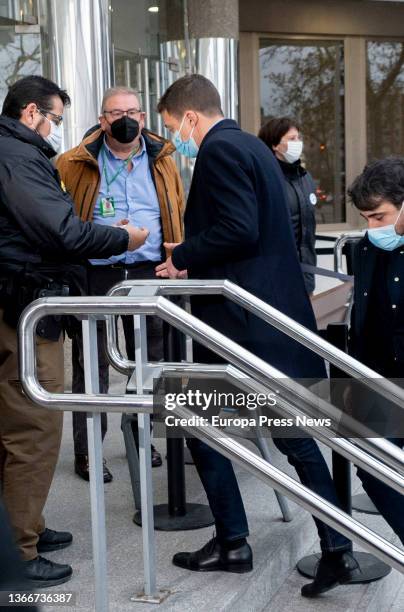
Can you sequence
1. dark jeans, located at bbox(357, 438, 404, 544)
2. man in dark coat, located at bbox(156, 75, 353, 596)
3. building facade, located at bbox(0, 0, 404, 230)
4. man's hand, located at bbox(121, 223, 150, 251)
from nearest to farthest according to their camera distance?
dark jeans, located at bbox(357, 438, 404, 544) → man in dark coat, located at bbox(156, 75, 353, 596) → man's hand, located at bbox(121, 223, 150, 251) → building facade, located at bbox(0, 0, 404, 230)

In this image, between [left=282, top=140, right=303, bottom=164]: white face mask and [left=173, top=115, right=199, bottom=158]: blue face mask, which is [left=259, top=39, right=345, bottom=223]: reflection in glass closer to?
[left=282, top=140, right=303, bottom=164]: white face mask

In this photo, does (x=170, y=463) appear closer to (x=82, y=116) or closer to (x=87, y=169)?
(x=87, y=169)

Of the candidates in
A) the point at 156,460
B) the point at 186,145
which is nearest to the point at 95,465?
the point at 186,145

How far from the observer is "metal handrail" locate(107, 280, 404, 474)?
266 cm

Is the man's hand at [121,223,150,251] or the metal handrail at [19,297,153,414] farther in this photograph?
the man's hand at [121,223,150,251]

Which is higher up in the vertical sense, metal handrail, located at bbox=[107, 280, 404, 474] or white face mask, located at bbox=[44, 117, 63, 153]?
white face mask, located at bbox=[44, 117, 63, 153]

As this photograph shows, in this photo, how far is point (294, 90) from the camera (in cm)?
1556

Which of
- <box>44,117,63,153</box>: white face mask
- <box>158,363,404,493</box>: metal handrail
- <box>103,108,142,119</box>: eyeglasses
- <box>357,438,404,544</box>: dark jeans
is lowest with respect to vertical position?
<box>357,438,404,544</box>: dark jeans

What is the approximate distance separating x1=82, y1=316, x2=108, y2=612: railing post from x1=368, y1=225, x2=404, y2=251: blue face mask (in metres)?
1.04

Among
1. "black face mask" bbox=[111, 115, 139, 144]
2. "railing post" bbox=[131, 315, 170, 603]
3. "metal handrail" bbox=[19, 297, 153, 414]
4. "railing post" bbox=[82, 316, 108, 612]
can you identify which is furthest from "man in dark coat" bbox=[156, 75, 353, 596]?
"black face mask" bbox=[111, 115, 139, 144]

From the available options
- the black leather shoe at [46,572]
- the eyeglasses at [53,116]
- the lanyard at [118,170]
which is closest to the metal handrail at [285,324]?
the eyeglasses at [53,116]

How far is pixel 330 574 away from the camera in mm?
3391

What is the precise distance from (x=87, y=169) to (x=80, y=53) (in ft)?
6.01

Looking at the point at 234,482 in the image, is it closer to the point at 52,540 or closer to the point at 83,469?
the point at 52,540
